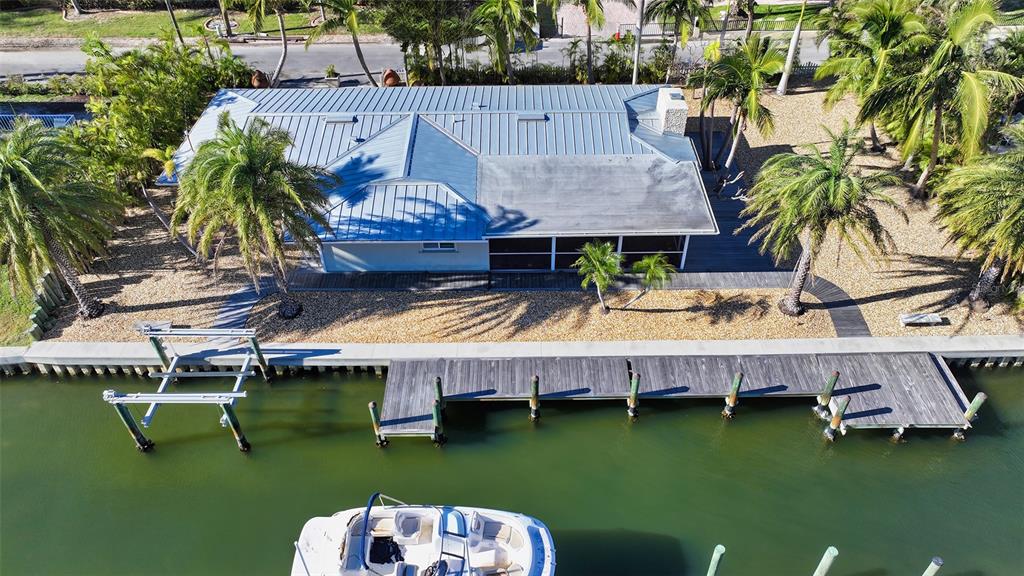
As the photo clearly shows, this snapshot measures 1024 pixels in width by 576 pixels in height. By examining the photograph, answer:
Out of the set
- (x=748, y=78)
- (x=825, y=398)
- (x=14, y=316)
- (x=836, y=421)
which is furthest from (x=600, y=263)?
(x=14, y=316)

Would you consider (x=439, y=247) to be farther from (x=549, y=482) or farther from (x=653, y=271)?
(x=549, y=482)

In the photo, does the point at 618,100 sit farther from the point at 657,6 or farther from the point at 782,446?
the point at 782,446

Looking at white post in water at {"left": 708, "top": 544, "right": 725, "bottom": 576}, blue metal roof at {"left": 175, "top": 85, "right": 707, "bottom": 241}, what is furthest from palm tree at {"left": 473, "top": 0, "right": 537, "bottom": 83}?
white post in water at {"left": 708, "top": 544, "right": 725, "bottom": 576}

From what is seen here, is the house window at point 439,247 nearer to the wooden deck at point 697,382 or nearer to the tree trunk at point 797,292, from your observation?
the wooden deck at point 697,382

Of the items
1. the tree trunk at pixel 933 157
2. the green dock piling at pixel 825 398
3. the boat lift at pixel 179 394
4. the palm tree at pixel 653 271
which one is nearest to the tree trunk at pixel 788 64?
the tree trunk at pixel 933 157

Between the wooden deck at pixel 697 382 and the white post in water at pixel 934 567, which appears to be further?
the wooden deck at pixel 697 382

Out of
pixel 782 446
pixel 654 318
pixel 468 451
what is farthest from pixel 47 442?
pixel 782 446
